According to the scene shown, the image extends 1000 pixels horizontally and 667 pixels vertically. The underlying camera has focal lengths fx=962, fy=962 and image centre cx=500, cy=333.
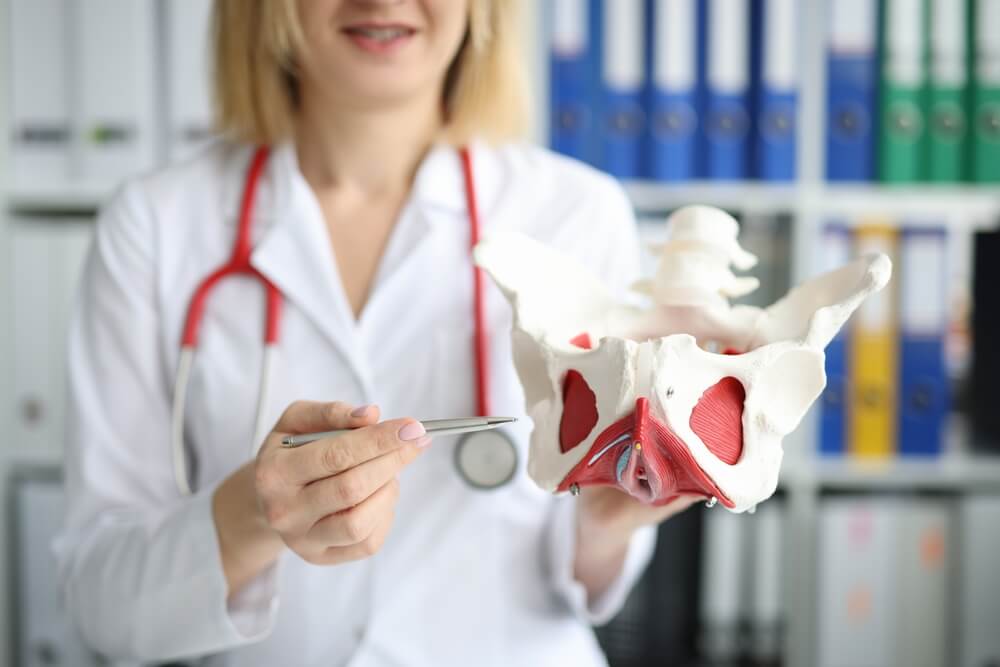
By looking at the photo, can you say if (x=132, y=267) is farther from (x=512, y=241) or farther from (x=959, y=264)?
(x=959, y=264)

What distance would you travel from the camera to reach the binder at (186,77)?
1.46 meters

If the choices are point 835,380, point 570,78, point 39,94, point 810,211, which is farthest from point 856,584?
point 39,94

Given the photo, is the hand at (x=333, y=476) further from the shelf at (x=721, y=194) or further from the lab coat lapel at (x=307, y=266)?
the shelf at (x=721, y=194)

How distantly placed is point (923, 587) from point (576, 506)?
0.96m

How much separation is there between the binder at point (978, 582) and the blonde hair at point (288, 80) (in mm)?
1048

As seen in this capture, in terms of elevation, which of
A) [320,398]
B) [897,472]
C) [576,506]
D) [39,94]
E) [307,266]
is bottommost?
[897,472]

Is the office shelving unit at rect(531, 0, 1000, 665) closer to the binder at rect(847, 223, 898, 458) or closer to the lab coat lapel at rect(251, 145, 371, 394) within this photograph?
the binder at rect(847, 223, 898, 458)

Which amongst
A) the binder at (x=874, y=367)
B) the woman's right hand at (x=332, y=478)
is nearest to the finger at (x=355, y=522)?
the woman's right hand at (x=332, y=478)

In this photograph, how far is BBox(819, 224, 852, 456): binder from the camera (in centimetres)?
155

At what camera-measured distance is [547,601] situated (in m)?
0.95

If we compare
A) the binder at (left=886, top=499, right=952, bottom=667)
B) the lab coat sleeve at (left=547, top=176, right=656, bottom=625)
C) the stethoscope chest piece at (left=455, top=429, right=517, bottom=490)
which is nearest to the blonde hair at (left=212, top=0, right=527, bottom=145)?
the lab coat sleeve at (left=547, top=176, right=656, bottom=625)

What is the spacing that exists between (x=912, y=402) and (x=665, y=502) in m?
1.01

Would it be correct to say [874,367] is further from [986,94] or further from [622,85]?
[622,85]

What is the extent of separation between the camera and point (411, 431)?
59 centimetres
